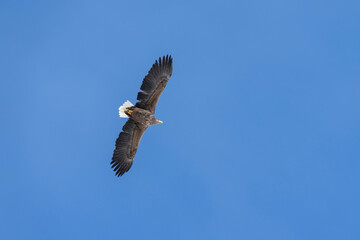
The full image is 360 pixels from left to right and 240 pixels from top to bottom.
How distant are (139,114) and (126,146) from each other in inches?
63.5

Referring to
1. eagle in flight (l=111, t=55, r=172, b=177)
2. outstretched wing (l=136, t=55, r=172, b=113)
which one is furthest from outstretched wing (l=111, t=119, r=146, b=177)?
outstretched wing (l=136, t=55, r=172, b=113)

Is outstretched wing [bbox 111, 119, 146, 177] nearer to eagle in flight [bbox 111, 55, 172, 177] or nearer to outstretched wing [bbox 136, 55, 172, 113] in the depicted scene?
eagle in flight [bbox 111, 55, 172, 177]

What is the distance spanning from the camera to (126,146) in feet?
67.8

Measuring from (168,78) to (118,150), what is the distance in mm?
3711

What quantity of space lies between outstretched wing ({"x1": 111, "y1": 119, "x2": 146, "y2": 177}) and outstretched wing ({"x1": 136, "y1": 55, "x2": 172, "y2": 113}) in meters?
1.47

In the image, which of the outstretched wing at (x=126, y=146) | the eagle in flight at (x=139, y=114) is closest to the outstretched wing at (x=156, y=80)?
the eagle in flight at (x=139, y=114)

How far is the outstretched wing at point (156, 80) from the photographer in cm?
1936

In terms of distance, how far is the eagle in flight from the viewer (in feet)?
63.7

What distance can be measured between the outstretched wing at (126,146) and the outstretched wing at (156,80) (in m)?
1.47

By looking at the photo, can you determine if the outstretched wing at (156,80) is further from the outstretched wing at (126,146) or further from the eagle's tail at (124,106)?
the outstretched wing at (126,146)

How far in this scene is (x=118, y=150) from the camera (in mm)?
20453

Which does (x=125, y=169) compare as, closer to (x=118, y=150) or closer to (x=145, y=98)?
(x=118, y=150)

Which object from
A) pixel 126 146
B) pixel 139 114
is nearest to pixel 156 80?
pixel 139 114

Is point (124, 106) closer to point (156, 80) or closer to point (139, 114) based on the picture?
point (139, 114)
